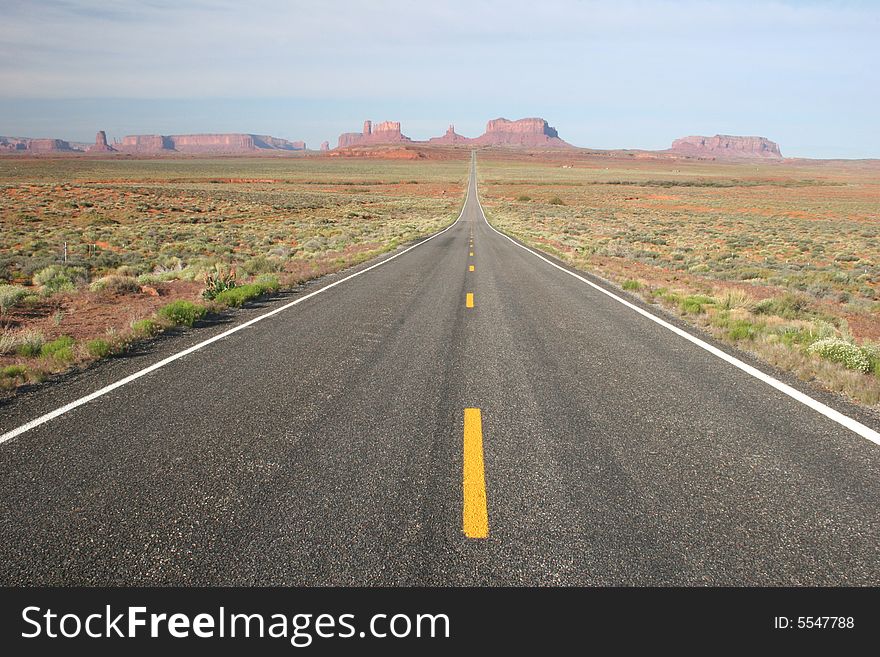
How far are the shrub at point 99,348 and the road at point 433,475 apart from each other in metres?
0.35

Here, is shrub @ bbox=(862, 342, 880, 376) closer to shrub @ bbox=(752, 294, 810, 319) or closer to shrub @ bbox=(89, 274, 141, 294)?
shrub @ bbox=(752, 294, 810, 319)

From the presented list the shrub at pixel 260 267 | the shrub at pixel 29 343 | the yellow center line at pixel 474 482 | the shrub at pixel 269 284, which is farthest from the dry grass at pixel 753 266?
the shrub at pixel 260 267

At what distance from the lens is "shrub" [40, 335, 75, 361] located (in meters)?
6.29

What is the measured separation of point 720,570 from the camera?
277cm

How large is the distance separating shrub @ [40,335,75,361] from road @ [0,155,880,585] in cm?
52

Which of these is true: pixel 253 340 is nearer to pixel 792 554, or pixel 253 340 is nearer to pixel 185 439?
pixel 185 439

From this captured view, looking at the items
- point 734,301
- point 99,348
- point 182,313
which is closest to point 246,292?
point 182,313

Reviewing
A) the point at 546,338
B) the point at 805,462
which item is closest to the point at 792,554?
the point at 805,462

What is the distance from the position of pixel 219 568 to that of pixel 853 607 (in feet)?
10.8

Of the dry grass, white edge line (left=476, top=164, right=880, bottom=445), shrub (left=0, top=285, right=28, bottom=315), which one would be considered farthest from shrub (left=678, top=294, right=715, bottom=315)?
shrub (left=0, top=285, right=28, bottom=315)

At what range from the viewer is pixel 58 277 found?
49.5ft

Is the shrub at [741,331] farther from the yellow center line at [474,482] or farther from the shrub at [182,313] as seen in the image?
the shrub at [182,313]

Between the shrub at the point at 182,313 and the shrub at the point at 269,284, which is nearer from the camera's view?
the shrub at the point at 182,313

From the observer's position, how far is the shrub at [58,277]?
47.3ft
